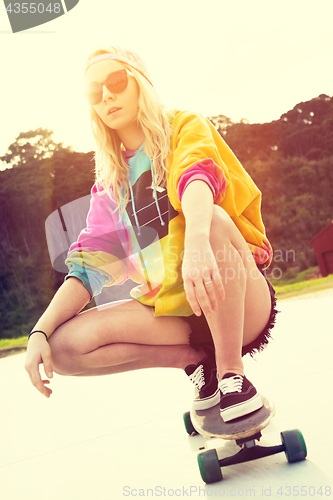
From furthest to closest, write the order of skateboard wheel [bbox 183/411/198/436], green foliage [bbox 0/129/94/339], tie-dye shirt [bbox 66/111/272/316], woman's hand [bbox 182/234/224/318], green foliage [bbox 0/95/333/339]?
green foliage [bbox 0/95/333/339], green foliage [bbox 0/129/94/339], skateboard wheel [bbox 183/411/198/436], tie-dye shirt [bbox 66/111/272/316], woman's hand [bbox 182/234/224/318]

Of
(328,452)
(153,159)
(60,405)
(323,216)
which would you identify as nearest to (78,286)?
Result: (153,159)

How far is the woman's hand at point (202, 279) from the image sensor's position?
3.00 ft

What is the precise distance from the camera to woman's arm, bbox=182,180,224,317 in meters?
0.92

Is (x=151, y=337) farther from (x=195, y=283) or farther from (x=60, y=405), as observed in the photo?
(x=60, y=405)

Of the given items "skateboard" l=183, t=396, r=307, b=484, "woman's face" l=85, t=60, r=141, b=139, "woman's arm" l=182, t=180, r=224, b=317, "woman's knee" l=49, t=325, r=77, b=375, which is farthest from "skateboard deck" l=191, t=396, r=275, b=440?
"woman's face" l=85, t=60, r=141, b=139

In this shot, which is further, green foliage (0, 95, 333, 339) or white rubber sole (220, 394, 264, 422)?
green foliage (0, 95, 333, 339)

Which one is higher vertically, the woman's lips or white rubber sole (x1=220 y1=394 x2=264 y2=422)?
the woman's lips

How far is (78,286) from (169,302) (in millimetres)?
273

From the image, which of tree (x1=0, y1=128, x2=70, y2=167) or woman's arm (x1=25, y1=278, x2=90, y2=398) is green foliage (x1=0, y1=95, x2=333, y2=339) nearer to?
tree (x1=0, y1=128, x2=70, y2=167)

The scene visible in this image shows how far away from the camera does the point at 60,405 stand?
2.11 m

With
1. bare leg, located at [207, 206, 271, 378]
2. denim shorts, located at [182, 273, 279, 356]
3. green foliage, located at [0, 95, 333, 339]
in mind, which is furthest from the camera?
green foliage, located at [0, 95, 333, 339]

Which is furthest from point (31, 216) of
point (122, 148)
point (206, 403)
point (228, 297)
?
point (228, 297)

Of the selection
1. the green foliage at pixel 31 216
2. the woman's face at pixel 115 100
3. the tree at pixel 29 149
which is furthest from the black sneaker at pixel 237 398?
the tree at pixel 29 149

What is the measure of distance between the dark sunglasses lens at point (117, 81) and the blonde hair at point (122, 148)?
0.12 ft
